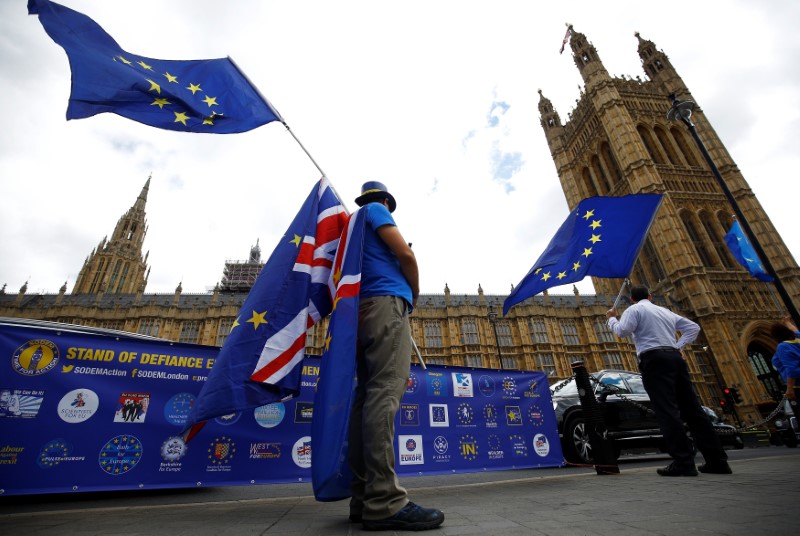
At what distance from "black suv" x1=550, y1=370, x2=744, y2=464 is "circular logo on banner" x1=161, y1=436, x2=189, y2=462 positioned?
5207mm

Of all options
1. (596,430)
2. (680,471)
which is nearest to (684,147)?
(596,430)

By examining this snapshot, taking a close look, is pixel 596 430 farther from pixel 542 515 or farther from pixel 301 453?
pixel 301 453

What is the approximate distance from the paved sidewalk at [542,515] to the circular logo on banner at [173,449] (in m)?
0.67

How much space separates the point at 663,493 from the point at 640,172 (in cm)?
4388

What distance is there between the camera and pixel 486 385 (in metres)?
5.04

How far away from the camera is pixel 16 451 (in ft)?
10.2

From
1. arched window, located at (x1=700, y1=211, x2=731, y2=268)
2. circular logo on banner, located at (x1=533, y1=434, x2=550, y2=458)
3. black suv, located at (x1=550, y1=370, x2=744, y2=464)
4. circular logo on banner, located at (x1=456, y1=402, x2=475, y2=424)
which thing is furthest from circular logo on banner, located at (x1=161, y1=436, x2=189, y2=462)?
arched window, located at (x1=700, y1=211, x2=731, y2=268)

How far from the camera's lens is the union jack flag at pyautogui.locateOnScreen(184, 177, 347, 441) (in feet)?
8.71

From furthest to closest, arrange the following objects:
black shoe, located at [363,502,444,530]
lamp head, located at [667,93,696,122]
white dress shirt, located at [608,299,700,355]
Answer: lamp head, located at [667,93,696,122] < white dress shirt, located at [608,299,700,355] < black shoe, located at [363,502,444,530]

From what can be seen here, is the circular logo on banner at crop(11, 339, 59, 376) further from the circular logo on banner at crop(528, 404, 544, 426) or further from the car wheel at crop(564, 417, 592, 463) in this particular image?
the car wheel at crop(564, 417, 592, 463)

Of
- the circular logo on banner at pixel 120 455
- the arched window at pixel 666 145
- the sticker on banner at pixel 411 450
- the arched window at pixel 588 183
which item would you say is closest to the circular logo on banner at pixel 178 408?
the circular logo on banner at pixel 120 455

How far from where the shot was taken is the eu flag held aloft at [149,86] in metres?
3.64

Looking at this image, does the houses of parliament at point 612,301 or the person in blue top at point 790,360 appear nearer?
the person in blue top at point 790,360

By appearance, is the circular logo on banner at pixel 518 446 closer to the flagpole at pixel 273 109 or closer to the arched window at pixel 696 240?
the flagpole at pixel 273 109
